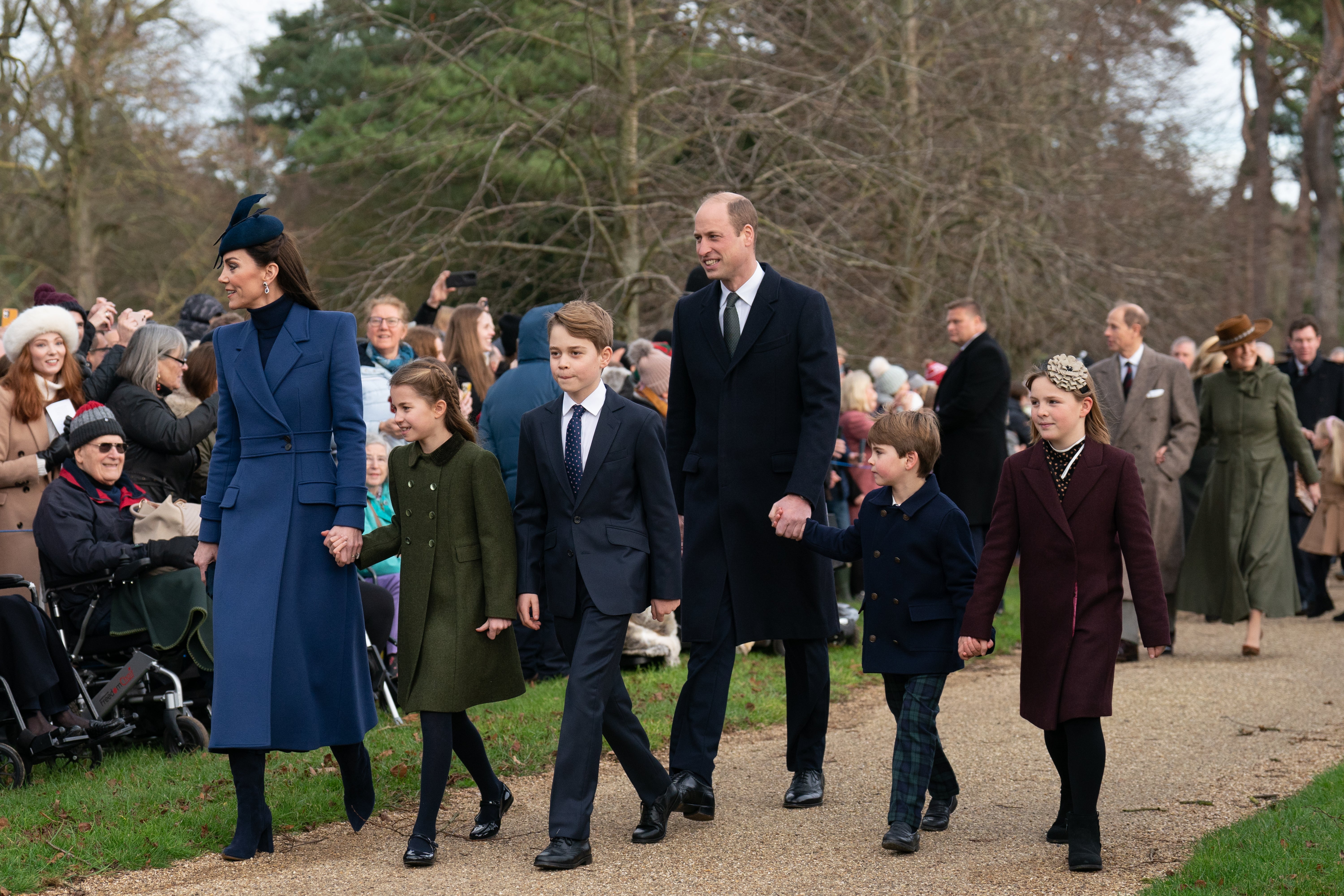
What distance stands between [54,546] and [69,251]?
693 inches

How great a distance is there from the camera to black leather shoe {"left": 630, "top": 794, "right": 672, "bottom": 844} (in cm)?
492

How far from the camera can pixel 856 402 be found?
447 inches

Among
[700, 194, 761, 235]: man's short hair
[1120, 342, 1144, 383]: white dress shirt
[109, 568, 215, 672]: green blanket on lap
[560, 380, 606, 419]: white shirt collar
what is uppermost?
[700, 194, 761, 235]: man's short hair

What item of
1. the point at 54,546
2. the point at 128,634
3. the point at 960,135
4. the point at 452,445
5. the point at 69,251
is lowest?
the point at 128,634

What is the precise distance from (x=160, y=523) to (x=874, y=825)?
3.83 metres

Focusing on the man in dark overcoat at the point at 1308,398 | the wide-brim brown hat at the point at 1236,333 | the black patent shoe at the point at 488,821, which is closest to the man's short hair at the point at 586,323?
the black patent shoe at the point at 488,821

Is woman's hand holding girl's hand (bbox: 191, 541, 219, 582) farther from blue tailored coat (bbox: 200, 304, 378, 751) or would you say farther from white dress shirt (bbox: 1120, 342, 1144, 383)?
white dress shirt (bbox: 1120, 342, 1144, 383)

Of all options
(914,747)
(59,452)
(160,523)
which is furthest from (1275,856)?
(59,452)

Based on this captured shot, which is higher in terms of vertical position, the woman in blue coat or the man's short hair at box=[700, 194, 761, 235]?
the man's short hair at box=[700, 194, 761, 235]

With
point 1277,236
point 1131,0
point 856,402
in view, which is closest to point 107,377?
point 856,402

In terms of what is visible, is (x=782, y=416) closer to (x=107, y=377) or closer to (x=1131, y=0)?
(x=107, y=377)

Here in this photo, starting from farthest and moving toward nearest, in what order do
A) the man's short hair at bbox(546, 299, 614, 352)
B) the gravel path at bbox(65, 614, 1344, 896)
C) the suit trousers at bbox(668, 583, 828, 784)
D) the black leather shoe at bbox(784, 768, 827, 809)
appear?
1. the black leather shoe at bbox(784, 768, 827, 809)
2. the suit trousers at bbox(668, 583, 828, 784)
3. the man's short hair at bbox(546, 299, 614, 352)
4. the gravel path at bbox(65, 614, 1344, 896)

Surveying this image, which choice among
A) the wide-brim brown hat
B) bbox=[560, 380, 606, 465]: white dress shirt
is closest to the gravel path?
bbox=[560, 380, 606, 465]: white dress shirt

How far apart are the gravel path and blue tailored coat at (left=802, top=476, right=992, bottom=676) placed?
0.67m
